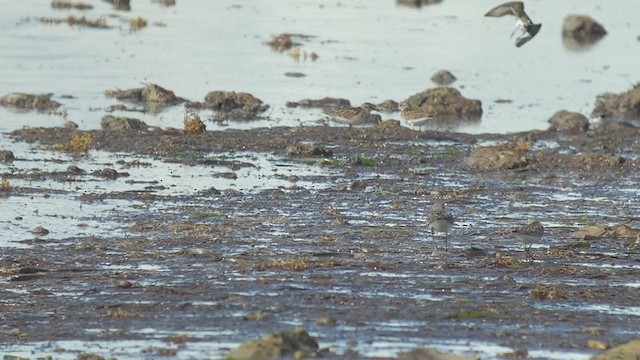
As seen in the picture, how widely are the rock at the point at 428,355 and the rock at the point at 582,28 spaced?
38.4 metres

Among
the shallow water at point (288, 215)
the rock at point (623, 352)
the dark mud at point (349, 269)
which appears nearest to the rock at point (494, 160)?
the dark mud at point (349, 269)

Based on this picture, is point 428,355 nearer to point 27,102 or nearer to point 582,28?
point 27,102

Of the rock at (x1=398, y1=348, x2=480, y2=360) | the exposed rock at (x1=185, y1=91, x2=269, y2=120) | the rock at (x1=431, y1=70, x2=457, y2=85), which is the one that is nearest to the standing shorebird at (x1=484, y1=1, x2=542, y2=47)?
the exposed rock at (x1=185, y1=91, x2=269, y2=120)

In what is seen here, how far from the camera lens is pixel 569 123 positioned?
27.4 meters

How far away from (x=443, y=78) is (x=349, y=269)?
859 inches

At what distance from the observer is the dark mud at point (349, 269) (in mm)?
11672

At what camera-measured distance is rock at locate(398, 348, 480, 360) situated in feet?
34.4

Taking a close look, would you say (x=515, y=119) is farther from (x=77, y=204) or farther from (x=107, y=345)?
(x=107, y=345)

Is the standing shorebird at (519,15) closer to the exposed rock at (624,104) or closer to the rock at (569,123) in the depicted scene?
the rock at (569,123)

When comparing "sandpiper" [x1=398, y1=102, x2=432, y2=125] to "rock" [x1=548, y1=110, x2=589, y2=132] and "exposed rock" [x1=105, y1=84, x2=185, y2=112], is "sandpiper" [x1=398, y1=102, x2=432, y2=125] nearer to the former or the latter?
→ "rock" [x1=548, y1=110, x2=589, y2=132]

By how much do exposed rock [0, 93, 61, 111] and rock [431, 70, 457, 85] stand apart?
1121 centimetres

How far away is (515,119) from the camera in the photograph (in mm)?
29500

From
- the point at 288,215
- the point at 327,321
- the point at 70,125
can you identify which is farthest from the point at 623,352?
the point at 70,125

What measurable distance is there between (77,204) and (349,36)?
90.3 ft
